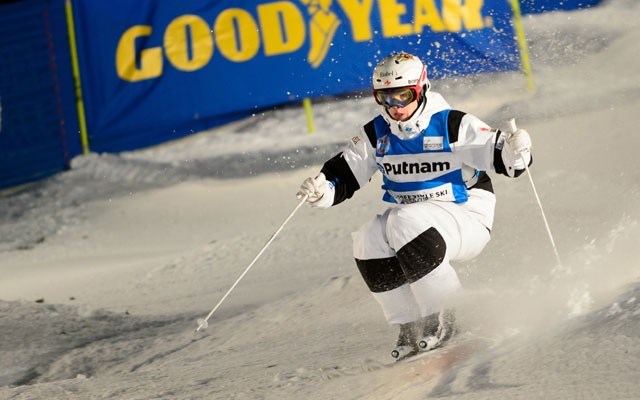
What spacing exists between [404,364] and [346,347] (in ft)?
2.54

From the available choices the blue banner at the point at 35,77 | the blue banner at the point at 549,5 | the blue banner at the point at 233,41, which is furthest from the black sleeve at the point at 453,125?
the blue banner at the point at 35,77

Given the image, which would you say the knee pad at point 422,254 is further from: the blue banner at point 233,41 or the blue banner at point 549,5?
the blue banner at point 549,5

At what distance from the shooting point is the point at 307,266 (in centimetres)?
830

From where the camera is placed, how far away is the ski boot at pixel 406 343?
196 inches

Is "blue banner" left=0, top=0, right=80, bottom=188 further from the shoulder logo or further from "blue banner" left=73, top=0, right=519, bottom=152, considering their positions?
the shoulder logo

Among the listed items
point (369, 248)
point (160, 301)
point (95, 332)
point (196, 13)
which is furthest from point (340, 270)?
point (196, 13)

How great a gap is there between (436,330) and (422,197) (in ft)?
2.04

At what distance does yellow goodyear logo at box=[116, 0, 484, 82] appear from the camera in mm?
10586

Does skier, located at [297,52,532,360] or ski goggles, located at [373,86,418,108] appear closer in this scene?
skier, located at [297,52,532,360]

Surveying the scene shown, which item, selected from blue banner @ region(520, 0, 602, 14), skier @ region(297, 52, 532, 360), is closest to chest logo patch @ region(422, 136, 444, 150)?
skier @ region(297, 52, 532, 360)

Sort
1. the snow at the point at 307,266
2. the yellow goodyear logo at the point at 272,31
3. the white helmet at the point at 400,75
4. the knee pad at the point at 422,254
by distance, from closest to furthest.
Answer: the snow at the point at 307,266 < the knee pad at the point at 422,254 < the white helmet at the point at 400,75 < the yellow goodyear logo at the point at 272,31

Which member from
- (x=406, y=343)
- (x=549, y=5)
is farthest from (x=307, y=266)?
(x=549, y=5)

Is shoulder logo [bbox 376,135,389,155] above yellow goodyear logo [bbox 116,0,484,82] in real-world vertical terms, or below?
below

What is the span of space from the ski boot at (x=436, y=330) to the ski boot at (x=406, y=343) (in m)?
0.05
